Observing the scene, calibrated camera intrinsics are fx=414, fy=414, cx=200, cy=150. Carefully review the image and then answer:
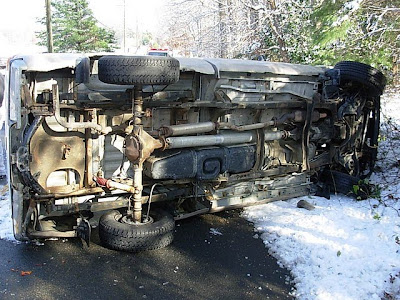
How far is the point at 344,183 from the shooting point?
242 inches

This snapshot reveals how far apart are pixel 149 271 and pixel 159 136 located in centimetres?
Answer: 141

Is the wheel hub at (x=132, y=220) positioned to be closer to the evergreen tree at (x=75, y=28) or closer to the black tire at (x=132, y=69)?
the black tire at (x=132, y=69)

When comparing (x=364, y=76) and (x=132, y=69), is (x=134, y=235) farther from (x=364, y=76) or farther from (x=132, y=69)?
(x=364, y=76)

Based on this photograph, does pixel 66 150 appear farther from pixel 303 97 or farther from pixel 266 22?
pixel 266 22

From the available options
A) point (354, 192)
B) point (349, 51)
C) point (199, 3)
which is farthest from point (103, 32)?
point (354, 192)

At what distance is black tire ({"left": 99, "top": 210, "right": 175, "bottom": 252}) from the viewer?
4301 mm

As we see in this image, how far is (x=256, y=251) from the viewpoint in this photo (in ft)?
14.7

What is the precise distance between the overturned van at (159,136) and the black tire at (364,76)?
0.02 metres

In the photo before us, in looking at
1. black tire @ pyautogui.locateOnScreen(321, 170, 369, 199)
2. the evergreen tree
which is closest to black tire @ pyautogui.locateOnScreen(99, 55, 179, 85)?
black tire @ pyautogui.locateOnScreen(321, 170, 369, 199)

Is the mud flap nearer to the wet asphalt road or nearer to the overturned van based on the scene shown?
the overturned van

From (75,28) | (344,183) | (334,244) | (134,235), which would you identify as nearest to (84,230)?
(134,235)

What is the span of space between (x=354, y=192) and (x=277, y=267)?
95.8 inches

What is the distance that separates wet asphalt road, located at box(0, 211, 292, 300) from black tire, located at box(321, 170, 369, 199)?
6.79 ft

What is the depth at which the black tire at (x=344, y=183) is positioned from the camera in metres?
5.95
